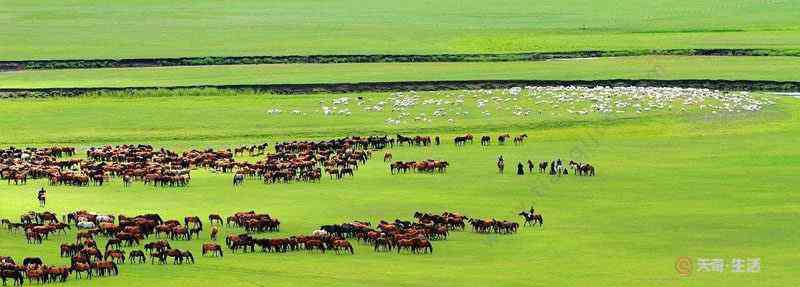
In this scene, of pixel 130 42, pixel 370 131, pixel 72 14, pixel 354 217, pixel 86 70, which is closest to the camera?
pixel 354 217

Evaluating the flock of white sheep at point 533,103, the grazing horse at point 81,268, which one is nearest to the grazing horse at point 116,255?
the grazing horse at point 81,268

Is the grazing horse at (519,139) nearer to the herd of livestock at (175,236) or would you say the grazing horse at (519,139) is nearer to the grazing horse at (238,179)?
the grazing horse at (238,179)

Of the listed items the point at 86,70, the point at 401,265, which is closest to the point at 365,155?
the point at 401,265

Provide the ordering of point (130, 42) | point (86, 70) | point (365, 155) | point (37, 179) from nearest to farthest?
1. point (37, 179)
2. point (365, 155)
3. point (86, 70)
4. point (130, 42)

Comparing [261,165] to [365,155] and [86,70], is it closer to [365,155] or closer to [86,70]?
[365,155]

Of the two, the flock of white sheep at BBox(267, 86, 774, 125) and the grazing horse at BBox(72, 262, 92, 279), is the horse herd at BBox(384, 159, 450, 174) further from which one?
the grazing horse at BBox(72, 262, 92, 279)

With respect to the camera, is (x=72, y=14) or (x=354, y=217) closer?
(x=354, y=217)
